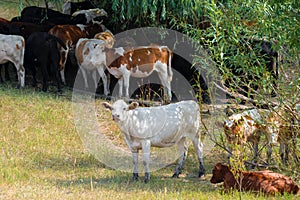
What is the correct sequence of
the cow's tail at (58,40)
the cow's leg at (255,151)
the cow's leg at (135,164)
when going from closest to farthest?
the cow's leg at (135,164) < the cow's leg at (255,151) < the cow's tail at (58,40)

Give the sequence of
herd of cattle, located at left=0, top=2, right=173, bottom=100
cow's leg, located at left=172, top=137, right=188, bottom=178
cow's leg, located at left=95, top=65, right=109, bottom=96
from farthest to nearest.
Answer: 1. cow's leg, located at left=95, top=65, right=109, bottom=96
2. herd of cattle, located at left=0, top=2, right=173, bottom=100
3. cow's leg, located at left=172, top=137, right=188, bottom=178

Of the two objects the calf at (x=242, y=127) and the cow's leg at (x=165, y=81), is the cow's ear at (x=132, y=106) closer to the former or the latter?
the calf at (x=242, y=127)

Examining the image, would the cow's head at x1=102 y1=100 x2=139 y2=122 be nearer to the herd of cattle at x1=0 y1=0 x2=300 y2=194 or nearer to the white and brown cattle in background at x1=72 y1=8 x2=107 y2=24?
the herd of cattle at x1=0 y1=0 x2=300 y2=194

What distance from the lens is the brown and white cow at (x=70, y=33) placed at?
17.3 meters

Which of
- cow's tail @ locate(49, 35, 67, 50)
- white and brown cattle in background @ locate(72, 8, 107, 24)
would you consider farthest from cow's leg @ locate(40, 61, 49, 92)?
white and brown cattle in background @ locate(72, 8, 107, 24)

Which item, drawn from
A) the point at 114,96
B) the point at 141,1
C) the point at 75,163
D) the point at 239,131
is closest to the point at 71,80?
the point at 114,96

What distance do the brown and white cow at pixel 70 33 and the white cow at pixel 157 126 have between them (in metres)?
6.12

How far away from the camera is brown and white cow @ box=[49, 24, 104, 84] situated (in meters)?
17.3

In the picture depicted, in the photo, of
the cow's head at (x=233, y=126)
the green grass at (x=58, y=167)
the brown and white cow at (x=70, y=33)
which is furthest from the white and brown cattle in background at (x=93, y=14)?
the cow's head at (x=233, y=126)

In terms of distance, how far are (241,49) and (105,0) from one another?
7602mm

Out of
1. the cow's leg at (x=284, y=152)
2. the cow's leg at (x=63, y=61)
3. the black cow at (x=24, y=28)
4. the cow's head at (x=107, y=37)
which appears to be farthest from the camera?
the black cow at (x=24, y=28)

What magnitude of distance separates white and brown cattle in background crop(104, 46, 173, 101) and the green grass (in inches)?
56.1

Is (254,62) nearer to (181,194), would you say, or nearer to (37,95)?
(181,194)

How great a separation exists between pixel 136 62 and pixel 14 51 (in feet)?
8.79
